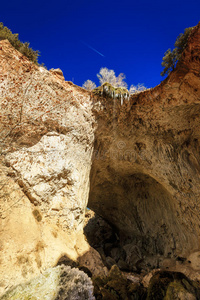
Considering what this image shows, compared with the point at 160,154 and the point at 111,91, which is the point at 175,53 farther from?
the point at 160,154

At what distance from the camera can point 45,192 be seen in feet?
17.3

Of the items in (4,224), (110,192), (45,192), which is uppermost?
(45,192)

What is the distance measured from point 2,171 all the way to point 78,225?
328 centimetres

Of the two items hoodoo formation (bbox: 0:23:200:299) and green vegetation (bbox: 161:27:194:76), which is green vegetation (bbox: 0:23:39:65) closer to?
hoodoo formation (bbox: 0:23:200:299)

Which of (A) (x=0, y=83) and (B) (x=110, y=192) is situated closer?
(A) (x=0, y=83)

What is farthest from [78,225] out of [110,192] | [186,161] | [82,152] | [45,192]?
[110,192]

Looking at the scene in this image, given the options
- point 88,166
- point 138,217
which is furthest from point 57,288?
point 138,217

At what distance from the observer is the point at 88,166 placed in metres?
7.89

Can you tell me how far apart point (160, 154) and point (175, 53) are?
21.7 feet

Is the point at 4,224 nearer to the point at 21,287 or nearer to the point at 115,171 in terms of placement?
the point at 21,287

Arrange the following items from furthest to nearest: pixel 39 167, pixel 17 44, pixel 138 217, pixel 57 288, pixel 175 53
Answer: pixel 138 217 → pixel 175 53 → pixel 17 44 → pixel 39 167 → pixel 57 288

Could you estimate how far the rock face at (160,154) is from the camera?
23.3 ft

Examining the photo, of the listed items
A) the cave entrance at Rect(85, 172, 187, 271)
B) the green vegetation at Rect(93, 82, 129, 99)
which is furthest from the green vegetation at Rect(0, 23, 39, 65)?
the cave entrance at Rect(85, 172, 187, 271)

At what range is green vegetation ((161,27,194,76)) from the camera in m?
9.55
